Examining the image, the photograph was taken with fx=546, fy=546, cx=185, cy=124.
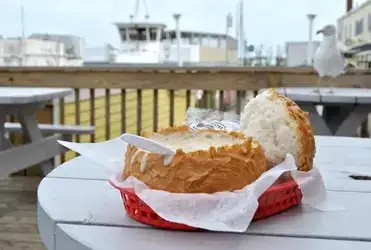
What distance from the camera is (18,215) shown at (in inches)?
138

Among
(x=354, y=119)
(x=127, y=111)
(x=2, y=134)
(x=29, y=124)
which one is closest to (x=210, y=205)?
(x=354, y=119)

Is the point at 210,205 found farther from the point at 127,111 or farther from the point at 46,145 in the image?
the point at 127,111

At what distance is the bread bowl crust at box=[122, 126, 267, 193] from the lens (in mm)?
905

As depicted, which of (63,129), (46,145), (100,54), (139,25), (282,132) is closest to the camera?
(282,132)

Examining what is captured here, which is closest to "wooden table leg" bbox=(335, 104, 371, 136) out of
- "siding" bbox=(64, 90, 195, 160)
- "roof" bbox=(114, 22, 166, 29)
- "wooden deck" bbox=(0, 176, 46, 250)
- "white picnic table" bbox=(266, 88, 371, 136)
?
"white picnic table" bbox=(266, 88, 371, 136)

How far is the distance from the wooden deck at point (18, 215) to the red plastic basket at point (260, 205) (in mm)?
2096

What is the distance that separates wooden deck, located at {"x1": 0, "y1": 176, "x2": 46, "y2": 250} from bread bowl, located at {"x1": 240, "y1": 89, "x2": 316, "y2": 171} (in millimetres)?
2103

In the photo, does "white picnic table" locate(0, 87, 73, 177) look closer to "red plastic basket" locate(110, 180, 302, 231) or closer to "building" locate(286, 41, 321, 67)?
"red plastic basket" locate(110, 180, 302, 231)

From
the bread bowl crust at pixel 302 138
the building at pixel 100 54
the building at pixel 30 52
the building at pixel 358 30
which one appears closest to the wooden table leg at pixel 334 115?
the building at pixel 358 30

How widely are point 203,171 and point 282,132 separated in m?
0.24

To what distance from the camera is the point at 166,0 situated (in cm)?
612

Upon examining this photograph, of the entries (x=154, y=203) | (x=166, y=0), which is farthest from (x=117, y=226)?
(x=166, y=0)

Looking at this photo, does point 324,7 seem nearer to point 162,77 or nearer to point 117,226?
point 162,77

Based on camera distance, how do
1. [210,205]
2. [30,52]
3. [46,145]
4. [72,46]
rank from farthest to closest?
[72,46] < [30,52] < [46,145] < [210,205]
